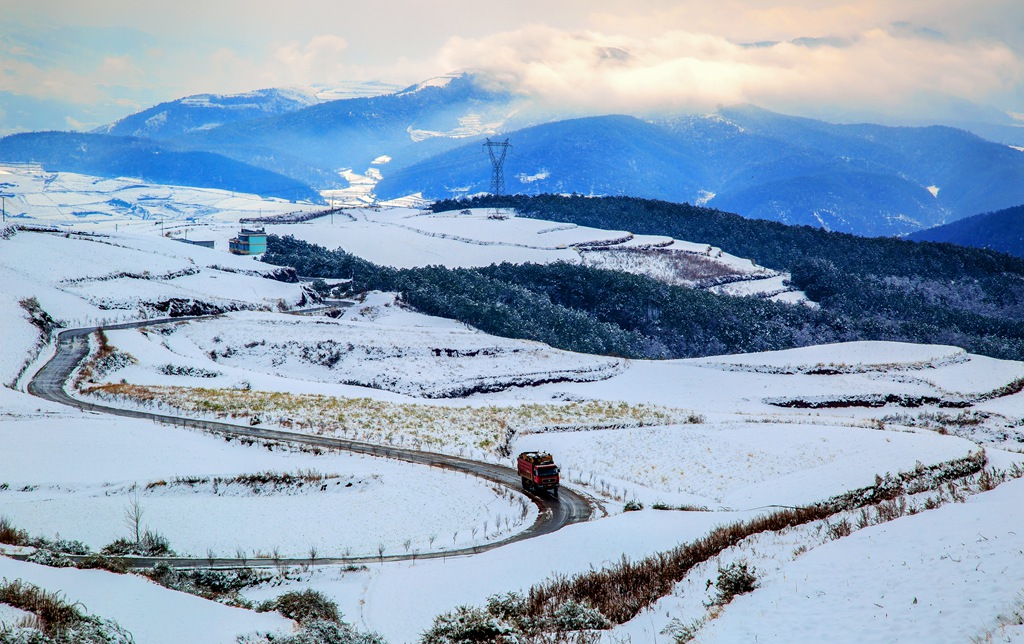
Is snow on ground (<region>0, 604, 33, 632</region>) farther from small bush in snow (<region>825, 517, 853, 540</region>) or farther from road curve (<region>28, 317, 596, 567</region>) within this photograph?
small bush in snow (<region>825, 517, 853, 540</region>)

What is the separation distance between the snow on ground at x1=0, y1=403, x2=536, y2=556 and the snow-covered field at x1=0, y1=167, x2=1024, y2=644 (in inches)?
5.7

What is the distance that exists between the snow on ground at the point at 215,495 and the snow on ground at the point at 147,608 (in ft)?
24.3

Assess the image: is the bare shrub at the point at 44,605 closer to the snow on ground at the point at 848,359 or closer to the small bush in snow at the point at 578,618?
the small bush in snow at the point at 578,618

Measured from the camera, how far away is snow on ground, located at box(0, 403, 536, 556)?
2506 cm

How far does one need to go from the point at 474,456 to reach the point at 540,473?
24.3 ft

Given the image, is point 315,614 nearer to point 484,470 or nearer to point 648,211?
point 484,470

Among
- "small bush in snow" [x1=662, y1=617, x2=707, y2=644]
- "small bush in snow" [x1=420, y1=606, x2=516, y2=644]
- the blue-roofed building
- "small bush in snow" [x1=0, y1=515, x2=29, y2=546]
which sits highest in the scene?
the blue-roofed building

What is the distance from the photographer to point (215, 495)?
29.5 metres

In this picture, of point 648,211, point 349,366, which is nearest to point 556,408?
point 349,366

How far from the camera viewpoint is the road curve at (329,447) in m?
22.6

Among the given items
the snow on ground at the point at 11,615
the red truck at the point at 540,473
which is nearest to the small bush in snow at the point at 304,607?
the snow on ground at the point at 11,615

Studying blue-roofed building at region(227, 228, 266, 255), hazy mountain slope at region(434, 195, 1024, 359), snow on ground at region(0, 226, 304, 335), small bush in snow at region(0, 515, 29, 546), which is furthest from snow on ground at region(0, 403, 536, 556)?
blue-roofed building at region(227, 228, 266, 255)

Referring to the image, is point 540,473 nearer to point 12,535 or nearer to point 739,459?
point 739,459

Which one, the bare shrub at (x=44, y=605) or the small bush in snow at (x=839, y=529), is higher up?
the bare shrub at (x=44, y=605)
